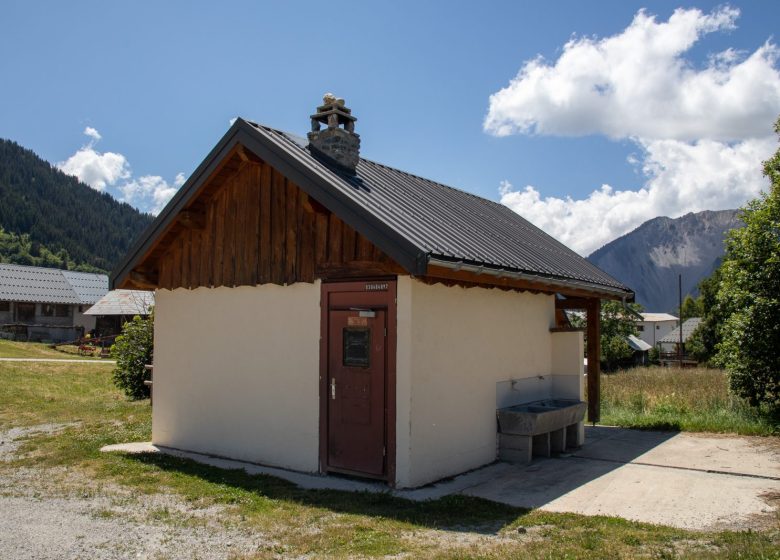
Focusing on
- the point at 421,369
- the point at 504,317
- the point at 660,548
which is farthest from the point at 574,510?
the point at 504,317

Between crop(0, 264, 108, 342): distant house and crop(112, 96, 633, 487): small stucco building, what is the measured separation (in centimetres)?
3641

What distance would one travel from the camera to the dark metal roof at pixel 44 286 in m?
45.1

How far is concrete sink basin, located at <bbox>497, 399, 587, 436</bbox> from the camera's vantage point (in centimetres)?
948

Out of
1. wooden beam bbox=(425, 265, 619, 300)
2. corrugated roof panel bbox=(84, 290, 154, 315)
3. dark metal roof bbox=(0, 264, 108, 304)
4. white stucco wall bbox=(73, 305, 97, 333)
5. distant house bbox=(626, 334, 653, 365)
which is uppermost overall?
dark metal roof bbox=(0, 264, 108, 304)

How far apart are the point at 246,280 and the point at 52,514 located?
13.6ft

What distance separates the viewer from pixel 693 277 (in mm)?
174375

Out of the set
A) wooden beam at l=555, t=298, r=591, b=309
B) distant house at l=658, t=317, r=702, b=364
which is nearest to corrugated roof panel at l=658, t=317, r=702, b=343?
distant house at l=658, t=317, r=702, b=364

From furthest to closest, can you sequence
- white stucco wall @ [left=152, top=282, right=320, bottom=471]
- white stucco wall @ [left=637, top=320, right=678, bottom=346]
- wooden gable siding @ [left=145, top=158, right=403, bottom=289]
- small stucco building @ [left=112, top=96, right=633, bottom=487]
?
white stucco wall @ [left=637, top=320, right=678, bottom=346] → white stucco wall @ [left=152, top=282, right=320, bottom=471] → wooden gable siding @ [left=145, top=158, right=403, bottom=289] → small stucco building @ [left=112, top=96, right=633, bottom=487]

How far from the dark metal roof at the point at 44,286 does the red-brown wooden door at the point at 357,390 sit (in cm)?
4273

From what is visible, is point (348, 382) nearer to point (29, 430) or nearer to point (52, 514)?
point (52, 514)

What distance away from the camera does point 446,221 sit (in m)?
10.0

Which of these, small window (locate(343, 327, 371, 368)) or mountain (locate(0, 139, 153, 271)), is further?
mountain (locate(0, 139, 153, 271))

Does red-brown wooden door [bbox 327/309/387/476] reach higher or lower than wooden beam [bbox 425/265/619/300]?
lower

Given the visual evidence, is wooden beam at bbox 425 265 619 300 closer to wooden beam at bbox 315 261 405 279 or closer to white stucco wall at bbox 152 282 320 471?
wooden beam at bbox 315 261 405 279
